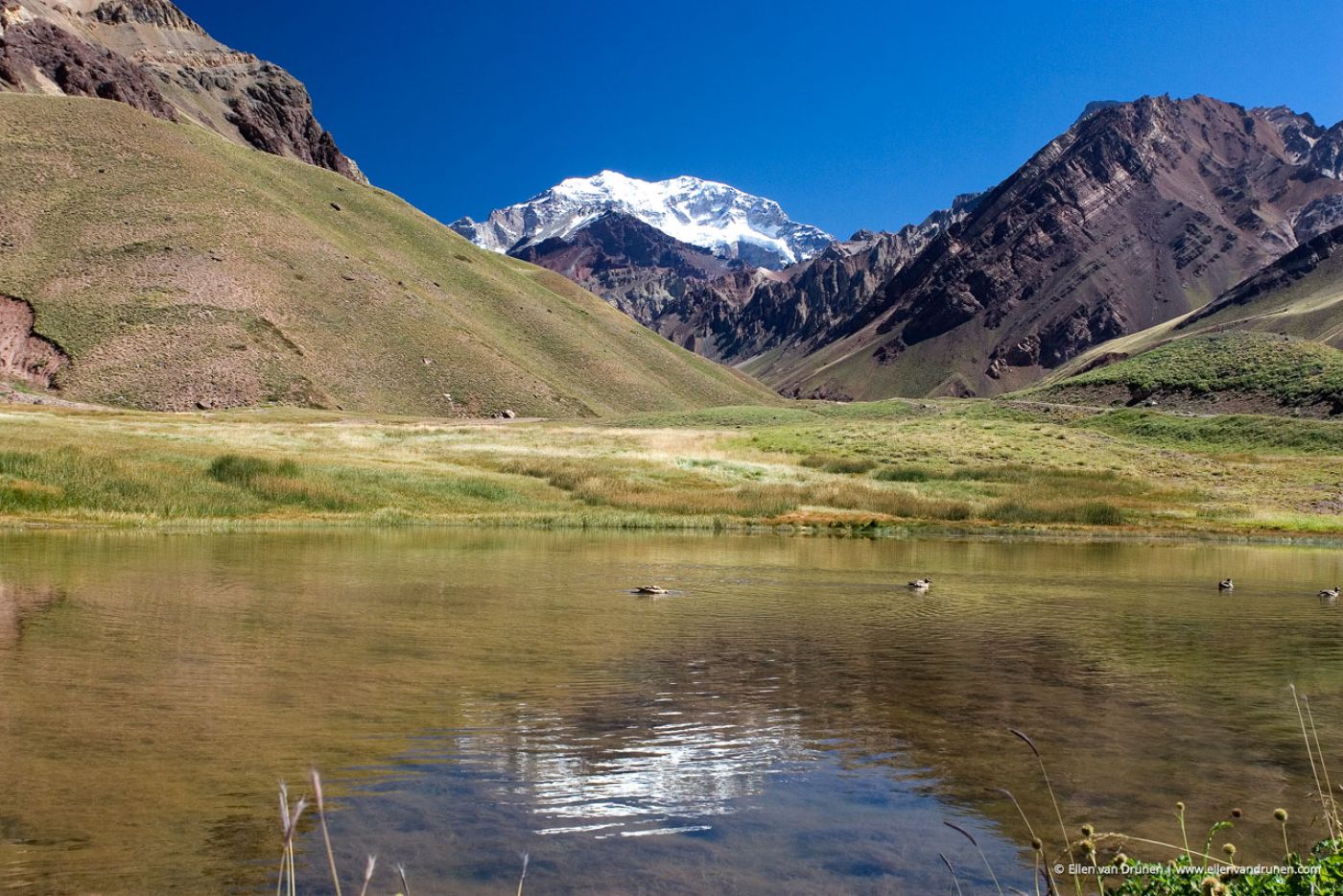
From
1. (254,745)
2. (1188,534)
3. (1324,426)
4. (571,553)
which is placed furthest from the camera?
(1324,426)

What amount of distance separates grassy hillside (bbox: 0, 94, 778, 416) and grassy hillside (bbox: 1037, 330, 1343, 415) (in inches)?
2837

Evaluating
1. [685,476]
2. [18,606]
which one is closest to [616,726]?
[18,606]

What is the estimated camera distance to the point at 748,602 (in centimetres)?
2197

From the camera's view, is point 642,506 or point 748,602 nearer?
point 748,602

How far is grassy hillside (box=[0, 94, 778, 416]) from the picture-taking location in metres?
116

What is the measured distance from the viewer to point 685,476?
5603cm

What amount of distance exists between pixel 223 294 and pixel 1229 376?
11370cm

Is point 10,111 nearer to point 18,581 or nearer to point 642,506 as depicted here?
point 642,506

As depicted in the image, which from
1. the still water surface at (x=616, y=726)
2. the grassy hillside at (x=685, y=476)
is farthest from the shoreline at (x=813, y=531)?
the still water surface at (x=616, y=726)

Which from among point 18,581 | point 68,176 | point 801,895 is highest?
point 68,176

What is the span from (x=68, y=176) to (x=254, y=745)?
157 m

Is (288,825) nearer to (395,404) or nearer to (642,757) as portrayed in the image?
(642,757)

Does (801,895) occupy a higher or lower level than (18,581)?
lower

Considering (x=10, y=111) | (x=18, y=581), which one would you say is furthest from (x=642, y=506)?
(x=10, y=111)
